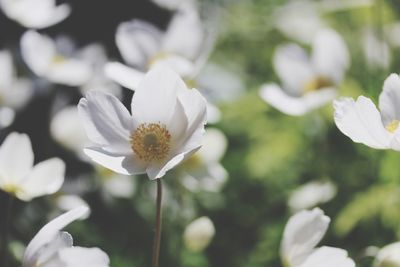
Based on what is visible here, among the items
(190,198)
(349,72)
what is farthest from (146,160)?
(349,72)

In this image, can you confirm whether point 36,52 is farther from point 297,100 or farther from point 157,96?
point 157,96

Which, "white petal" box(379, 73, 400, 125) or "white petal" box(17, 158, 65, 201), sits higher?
"white petal" box(379, 73, 400, 125)

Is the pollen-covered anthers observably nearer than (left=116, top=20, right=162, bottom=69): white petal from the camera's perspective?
Yes

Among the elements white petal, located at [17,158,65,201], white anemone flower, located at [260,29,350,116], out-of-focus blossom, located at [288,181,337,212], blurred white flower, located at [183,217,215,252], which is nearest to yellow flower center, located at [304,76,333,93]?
white anemone flower, located at [260,29,350,116]

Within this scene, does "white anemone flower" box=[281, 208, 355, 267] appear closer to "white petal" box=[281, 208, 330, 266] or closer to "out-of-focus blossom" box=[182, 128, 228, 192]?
"white petal" box=[281, 208, 330, 266]

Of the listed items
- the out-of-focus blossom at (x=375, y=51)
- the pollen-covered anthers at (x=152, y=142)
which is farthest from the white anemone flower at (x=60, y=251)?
the out-of-focus blossom at (x=375, y=51)

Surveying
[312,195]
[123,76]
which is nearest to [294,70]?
[312,195]

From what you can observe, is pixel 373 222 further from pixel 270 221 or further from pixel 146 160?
pixel 146 160
